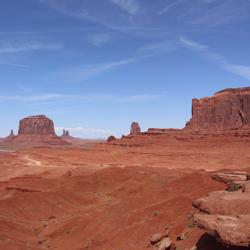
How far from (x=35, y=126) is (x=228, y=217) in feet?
526

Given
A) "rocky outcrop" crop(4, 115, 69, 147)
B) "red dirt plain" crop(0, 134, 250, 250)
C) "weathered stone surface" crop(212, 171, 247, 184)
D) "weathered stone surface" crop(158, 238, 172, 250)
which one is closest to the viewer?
"weathered stone surface" crop(158, 238, 172, 250)

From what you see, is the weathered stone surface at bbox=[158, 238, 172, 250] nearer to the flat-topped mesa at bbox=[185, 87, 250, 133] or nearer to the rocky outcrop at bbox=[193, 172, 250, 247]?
the rocky outcrop at bbox=[193, 172, 250, 247]

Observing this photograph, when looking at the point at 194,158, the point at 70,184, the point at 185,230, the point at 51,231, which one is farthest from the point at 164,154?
the point at 185,230

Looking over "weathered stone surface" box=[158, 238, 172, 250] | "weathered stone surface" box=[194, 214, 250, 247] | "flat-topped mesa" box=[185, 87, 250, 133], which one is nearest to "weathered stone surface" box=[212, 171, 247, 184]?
"weathered stone surface" box=[158, 238, 172, 250]

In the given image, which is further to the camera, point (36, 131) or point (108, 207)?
point (36, 131)

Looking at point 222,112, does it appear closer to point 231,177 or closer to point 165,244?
point 231,177

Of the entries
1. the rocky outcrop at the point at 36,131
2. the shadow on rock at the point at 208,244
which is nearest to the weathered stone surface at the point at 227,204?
the shadow on rock at the point at 208,244

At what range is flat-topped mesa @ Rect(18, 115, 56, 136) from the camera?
167 metres

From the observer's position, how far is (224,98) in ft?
258

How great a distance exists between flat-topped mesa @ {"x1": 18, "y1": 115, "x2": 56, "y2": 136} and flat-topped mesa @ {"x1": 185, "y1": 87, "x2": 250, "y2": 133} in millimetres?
94365

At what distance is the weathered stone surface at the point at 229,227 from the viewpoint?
33.0 ft

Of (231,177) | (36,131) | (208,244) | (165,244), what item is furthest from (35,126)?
(208,244)

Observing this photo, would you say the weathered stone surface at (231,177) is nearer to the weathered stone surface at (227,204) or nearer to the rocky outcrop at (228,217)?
the rocky outcrop at (228,217)

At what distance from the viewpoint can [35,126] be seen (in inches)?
6570
